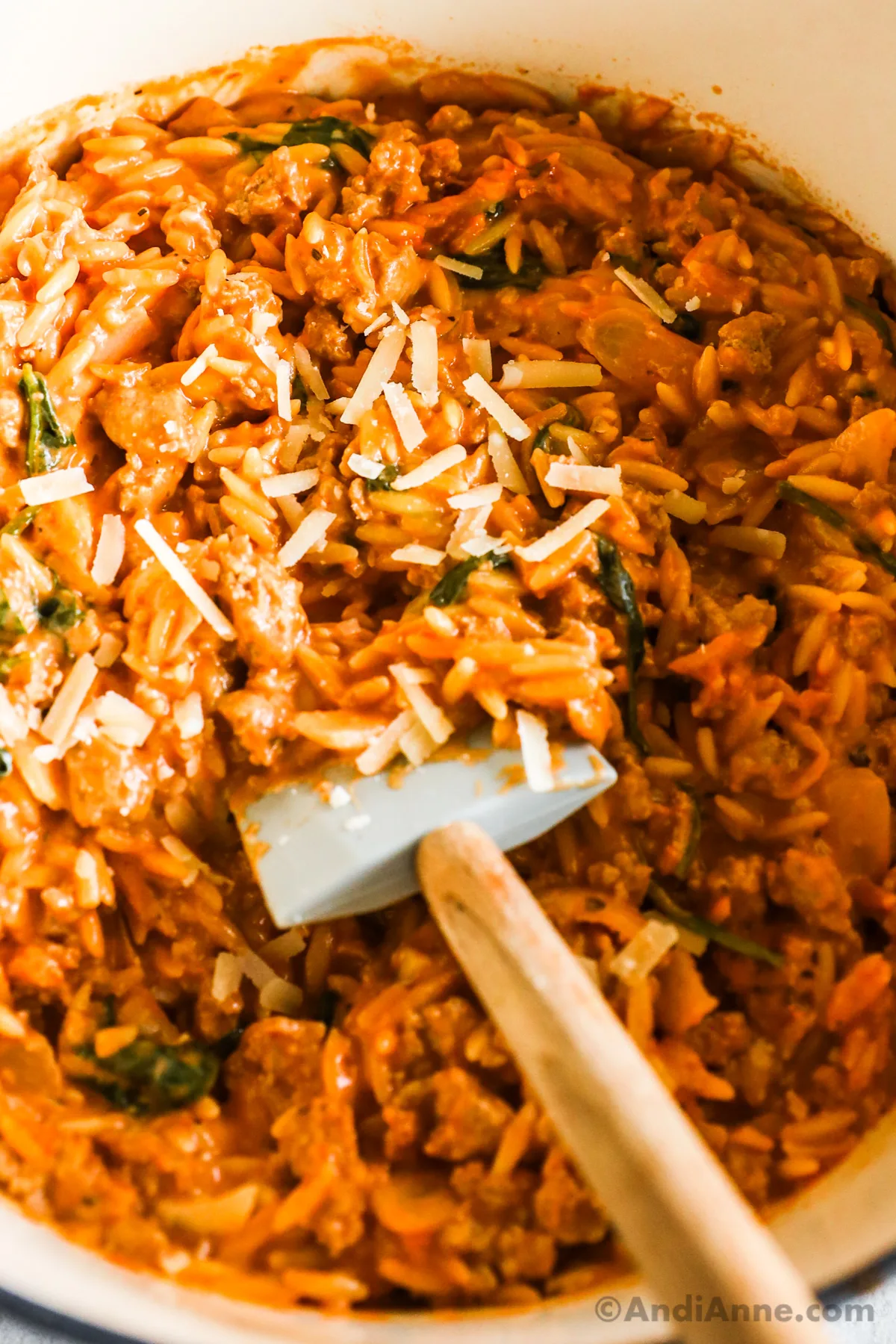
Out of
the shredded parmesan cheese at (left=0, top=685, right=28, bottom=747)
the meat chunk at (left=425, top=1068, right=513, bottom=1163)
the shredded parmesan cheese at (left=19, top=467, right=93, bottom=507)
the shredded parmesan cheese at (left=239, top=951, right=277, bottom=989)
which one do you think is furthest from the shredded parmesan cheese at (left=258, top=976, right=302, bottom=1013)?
the shredded parmesan cheese at (left=19, top=467, right=93, bottom=507)

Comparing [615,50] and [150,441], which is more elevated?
[615,50]

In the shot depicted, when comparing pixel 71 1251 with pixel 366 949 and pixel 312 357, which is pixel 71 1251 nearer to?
pixel 366 949

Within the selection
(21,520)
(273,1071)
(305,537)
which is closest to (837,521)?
(305,537)

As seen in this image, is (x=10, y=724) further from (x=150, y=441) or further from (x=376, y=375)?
(x=376, y=375)

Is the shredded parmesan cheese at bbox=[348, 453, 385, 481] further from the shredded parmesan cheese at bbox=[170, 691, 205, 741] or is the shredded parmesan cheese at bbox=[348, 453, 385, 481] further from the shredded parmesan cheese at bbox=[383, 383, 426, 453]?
the shredded parmesan cheese at bbox=[170, 691, 205, 741]

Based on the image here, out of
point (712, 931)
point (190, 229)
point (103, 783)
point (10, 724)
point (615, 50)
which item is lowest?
point (712, 931)

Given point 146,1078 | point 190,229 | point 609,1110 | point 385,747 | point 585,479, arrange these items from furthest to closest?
point 190,229
point 585,479
point 385,747
point 146,1078
point 609,1110
